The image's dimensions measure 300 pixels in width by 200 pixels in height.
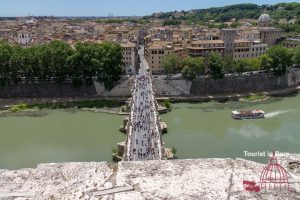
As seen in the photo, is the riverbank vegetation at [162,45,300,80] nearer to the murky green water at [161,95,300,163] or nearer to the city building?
the murky green water at [161,95,300,163]

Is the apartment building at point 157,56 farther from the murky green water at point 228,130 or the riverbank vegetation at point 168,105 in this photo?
the riverbank vegetation at point 168,105

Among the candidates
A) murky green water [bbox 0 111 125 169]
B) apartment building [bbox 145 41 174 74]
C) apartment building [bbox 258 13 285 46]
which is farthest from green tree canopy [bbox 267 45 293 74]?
murky green water [bbox 0 111 125 169]

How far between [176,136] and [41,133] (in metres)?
8.52

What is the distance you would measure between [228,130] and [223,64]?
10.7 metres

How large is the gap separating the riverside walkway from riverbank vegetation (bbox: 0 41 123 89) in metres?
2.84

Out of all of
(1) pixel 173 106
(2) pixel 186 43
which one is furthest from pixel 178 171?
(2) pixel 186 43

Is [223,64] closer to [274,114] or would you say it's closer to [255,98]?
[255,98]

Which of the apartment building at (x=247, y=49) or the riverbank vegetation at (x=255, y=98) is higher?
the apartment building at (x=247, y=49)

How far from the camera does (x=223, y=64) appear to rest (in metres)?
33.3

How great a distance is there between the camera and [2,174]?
10672mm

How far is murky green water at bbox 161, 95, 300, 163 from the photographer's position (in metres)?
20.3

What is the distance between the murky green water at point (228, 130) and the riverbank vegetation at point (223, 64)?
3707 mm

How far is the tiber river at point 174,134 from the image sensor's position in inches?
785

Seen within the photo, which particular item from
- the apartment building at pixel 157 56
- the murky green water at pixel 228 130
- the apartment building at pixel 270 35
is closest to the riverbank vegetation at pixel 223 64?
the apartment building at pixel 157 56
